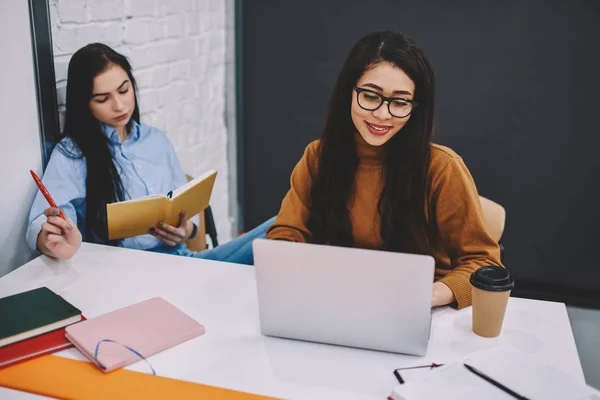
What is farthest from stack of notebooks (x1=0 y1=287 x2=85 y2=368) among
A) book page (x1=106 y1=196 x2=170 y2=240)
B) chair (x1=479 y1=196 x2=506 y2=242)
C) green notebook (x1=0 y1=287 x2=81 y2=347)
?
chair (x1=479 y1=196 x2=506 y2=242)

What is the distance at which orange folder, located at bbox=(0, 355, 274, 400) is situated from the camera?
970 millimetres

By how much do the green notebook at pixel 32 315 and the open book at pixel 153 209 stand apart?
310 mm

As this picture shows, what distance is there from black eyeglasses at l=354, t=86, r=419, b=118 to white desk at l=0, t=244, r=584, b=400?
0.48 meters

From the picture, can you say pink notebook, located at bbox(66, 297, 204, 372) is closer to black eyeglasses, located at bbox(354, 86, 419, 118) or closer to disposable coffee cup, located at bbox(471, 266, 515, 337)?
disposable coffee cup, located at bbox(471, 266, 515, 337)

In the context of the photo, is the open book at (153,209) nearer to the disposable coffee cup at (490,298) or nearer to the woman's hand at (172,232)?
the woman's hand at (172,232)

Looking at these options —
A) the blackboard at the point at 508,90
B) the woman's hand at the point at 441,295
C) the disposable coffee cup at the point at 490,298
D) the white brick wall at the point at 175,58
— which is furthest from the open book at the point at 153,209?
the blackboard at the point at 508,90

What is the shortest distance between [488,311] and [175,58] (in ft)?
5.79

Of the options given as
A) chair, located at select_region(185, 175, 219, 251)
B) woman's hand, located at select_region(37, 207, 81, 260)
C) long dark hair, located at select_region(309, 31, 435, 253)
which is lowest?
chair, located at select_region(185, 175, 219, 251)

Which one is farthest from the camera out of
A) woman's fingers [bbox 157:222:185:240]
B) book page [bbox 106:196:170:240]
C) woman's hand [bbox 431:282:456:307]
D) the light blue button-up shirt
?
woman's fingers [bbox 157:222:185:240]

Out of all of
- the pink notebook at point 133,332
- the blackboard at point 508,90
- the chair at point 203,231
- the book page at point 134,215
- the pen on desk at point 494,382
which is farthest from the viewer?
the blackboard at point 508,90

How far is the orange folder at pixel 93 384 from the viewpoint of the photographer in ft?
3.18

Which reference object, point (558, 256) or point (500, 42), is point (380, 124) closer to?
point (500, 42)

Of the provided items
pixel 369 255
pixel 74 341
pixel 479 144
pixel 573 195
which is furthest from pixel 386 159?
pixel 573 195

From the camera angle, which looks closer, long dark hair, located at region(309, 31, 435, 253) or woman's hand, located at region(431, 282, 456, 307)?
woman's hand, located at region(431, 282, 456, 307)
